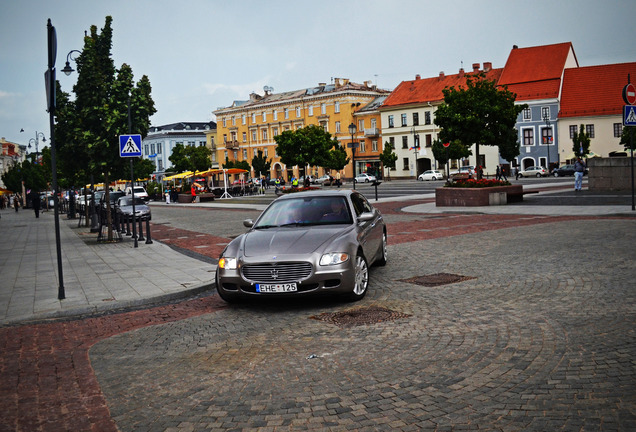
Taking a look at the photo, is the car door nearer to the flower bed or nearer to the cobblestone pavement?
the cobblestone pavement

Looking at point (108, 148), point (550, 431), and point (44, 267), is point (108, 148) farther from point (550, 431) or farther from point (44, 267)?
point (550, 431)

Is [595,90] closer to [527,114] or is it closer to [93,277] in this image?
[527,114]

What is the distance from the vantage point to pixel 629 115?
17688mm

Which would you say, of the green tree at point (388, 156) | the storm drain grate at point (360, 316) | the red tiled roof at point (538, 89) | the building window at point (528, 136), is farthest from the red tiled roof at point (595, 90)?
the storm drain grate at point (360, 316)

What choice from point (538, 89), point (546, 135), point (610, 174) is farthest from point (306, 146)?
point (610, 174)

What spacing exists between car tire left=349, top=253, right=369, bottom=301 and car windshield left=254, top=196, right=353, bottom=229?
84 cm

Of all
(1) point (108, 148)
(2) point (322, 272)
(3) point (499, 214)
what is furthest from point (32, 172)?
(2) point (322, 272)

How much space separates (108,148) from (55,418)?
Answer: 15.0 meters

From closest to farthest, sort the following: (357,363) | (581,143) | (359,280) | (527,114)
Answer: (357,363) → (359,280) → (581,143) → (527,114)

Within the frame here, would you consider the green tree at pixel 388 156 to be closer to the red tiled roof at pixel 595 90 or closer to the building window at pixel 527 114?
the building window at pixel 527 114

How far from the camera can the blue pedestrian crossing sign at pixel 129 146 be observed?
16.2 metres

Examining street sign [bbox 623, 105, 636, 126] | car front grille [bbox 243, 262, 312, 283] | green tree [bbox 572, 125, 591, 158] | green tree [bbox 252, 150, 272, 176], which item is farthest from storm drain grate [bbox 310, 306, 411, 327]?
green tree [bbox 252, 150, 272, 176]

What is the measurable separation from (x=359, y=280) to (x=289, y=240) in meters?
1.06

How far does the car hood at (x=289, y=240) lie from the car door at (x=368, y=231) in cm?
35
